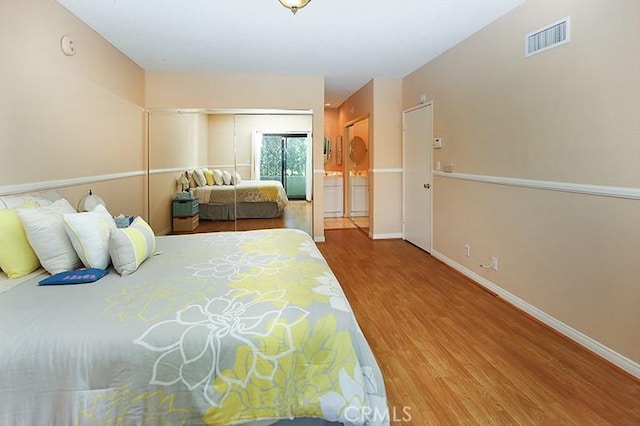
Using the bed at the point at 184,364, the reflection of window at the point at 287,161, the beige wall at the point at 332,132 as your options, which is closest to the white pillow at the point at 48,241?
the bed at the point at 184,364

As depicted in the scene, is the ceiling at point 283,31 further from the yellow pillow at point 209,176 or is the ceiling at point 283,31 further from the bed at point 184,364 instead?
the bed at point 184,364

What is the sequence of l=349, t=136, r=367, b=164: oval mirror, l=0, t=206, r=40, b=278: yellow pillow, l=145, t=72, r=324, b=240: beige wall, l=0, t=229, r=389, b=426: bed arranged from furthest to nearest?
l=349, t=136, r=367, b=164: oval mirror
l=145, t=72, r=324, b=240: beige wall
l=0, t=206, r=40, b=278: yellow pillow
l=0, t=229, r=389, b=426: bed

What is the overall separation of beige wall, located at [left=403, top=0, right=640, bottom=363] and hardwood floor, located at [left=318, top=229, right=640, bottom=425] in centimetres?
25

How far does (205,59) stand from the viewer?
4539 mm

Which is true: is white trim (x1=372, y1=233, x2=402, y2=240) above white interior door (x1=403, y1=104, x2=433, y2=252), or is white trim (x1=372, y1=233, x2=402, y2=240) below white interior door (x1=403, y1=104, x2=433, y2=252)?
below

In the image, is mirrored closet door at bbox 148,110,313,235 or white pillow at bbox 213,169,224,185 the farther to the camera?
white pillow at bbox 213,169,224,185

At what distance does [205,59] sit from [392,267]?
341 cm

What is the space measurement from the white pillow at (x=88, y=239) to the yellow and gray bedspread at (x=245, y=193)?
353cm

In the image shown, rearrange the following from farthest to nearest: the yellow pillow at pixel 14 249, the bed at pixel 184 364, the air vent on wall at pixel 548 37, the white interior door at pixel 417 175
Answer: the white interior door at pixel 417 175, the air vent on wall at pixel 548 37, the yellow pillow at pixel 14 249, the bed at pixel 184 364

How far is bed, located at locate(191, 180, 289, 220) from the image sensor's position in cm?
549

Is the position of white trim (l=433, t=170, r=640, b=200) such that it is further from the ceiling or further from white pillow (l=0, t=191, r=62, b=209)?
white pillow (l=0, t=191, r=62, b=209)

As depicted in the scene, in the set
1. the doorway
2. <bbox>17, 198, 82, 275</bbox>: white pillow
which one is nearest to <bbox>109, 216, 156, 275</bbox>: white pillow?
<bbox>17, 198, 82, 275</bbox>: white pillow

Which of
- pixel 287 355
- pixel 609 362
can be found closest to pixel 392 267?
pixel 609 362

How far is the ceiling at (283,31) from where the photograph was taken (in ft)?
10.1
